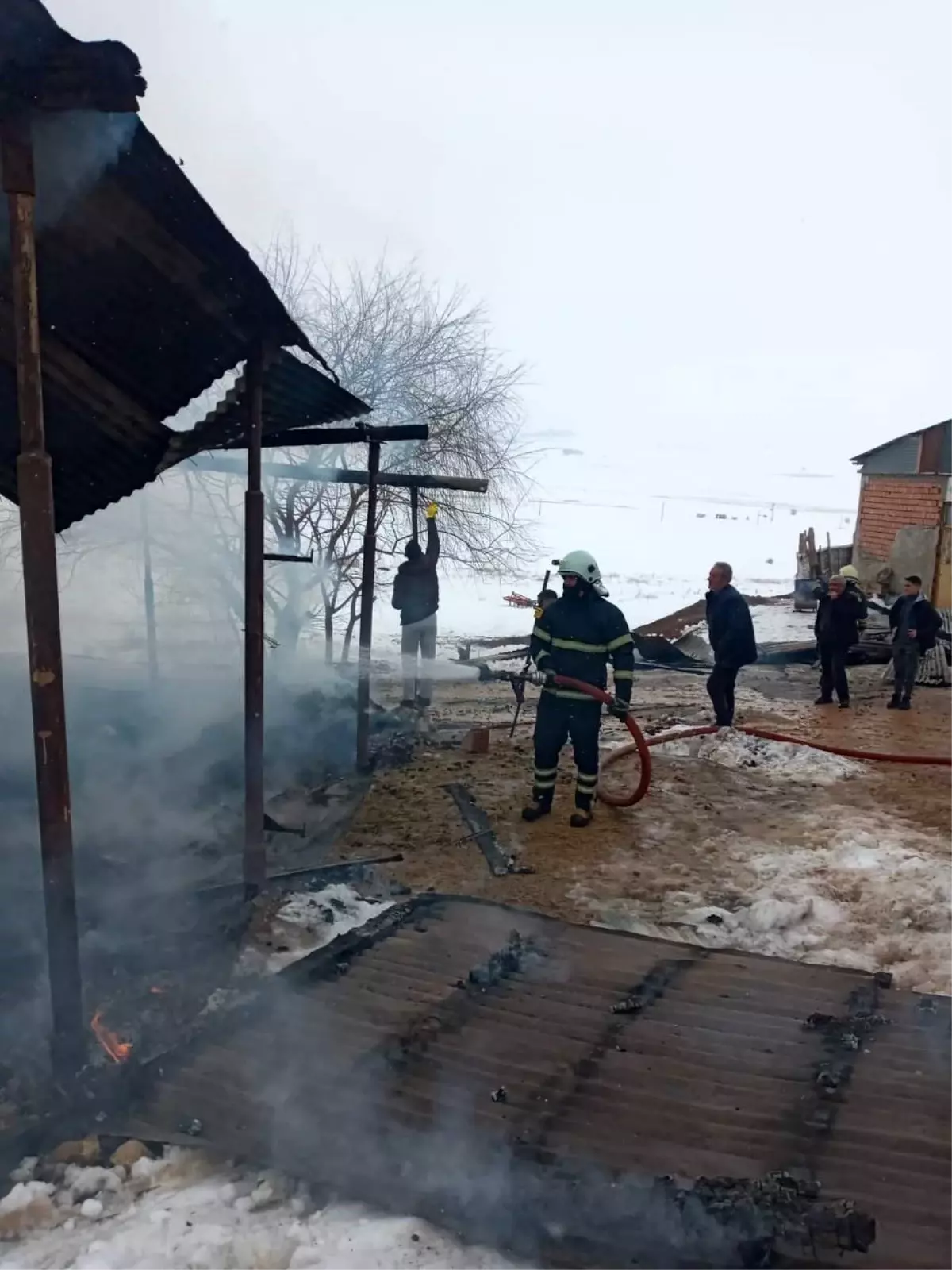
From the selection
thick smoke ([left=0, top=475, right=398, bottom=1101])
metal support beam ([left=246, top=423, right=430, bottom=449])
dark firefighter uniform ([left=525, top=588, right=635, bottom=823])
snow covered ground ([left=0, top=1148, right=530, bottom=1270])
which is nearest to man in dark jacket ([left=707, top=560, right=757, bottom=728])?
dark firefighter uniform ([left=525, top=588, right=635, bottom=823])

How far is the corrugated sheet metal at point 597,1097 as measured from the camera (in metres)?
2.69

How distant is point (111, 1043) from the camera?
12.1ft

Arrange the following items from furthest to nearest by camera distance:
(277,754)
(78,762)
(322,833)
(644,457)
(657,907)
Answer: (644,457) < (277,754) < (78,762) < (322,833) < (657,907)

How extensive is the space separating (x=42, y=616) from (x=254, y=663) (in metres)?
2.08

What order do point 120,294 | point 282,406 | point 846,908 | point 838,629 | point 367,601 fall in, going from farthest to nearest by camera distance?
point 838,629, point 367,601, point 282,406, point 846,908, point 120,294

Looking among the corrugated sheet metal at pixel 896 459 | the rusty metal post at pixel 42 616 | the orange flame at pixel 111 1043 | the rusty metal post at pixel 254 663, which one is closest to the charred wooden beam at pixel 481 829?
the rusty metal post at pixel 254 663

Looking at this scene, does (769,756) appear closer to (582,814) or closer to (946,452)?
(582,814)

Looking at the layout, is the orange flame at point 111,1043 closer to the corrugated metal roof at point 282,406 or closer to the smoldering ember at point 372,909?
the smoldering ember at point 372,909

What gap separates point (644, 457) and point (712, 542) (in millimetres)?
50239

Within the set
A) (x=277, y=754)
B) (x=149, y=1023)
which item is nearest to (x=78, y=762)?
(x=277, y=754)

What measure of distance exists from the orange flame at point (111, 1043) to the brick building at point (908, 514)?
2130 cm

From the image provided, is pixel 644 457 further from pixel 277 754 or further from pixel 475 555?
pixel 277 754

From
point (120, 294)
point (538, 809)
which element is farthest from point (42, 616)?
point (538, 809)

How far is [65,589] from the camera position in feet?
57.1
